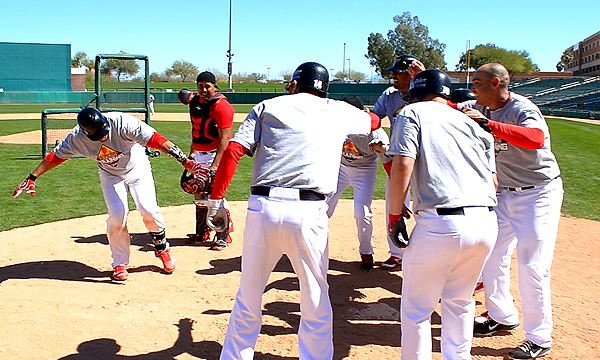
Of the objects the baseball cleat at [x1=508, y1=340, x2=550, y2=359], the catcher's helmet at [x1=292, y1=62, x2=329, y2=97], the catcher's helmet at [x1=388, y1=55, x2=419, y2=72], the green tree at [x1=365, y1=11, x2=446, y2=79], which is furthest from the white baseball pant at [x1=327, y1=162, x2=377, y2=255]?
the green tree at [x1=365, y1=11, x2=446, y2=79]

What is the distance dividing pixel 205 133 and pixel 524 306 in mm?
→ 4428

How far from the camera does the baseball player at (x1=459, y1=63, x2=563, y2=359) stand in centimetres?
409

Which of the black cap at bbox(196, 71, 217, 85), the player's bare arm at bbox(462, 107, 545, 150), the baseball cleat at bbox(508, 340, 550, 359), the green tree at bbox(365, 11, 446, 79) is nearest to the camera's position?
the player's bare arm at bbox(462, 107, 545, 150)

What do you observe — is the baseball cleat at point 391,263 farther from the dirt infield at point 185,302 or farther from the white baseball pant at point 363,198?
the white baseball pant at point 363,198

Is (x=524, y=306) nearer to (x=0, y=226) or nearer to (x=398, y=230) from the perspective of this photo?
(x=398, y=230)

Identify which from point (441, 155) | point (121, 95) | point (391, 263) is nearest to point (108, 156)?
point (391, 263)

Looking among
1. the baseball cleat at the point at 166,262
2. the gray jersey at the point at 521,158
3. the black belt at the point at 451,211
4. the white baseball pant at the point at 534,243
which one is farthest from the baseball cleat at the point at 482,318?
the baseball cleat at the point at 166,262

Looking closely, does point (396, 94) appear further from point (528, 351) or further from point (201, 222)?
point (201, 222)

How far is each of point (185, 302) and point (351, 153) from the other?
96.8 inches

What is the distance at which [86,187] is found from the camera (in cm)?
1081

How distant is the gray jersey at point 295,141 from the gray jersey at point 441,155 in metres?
0.47

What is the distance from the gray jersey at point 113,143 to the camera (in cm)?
550

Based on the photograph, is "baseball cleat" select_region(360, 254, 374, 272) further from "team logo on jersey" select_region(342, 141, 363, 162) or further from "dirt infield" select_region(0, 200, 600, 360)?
"team logo on jersey" select_region(342, 141, 363, 162)

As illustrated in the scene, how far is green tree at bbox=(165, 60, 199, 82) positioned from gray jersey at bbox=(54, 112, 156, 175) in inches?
3618
